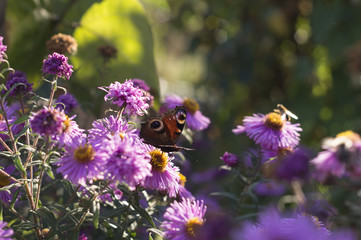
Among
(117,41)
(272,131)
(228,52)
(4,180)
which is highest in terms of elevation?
(228,52)

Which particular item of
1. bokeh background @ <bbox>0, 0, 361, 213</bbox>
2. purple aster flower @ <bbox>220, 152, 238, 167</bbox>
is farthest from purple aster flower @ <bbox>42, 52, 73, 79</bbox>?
purple aster flower @ <bbox>220, 152, 238, 167</bbox>

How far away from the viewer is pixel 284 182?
15.7 inches

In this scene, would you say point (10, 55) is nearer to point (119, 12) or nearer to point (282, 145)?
point (119, 12)

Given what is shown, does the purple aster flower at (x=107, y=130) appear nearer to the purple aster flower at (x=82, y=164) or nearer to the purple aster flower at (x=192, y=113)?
the purple aster flower at (x=82, y=164)

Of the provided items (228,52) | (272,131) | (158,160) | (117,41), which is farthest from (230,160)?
(228,52)

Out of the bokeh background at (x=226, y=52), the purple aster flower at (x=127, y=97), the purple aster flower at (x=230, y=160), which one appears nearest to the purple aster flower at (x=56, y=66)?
the purple aster flower at (x=127, y=97)

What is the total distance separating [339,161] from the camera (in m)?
0.46

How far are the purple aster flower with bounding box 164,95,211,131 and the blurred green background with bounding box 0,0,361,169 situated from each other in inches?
3.2

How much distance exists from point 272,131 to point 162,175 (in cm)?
25

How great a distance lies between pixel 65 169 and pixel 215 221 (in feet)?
0.68

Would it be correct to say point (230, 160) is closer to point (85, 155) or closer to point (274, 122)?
point (274, 122)

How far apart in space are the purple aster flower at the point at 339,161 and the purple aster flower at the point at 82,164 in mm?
250

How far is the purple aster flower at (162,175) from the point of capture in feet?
1.70

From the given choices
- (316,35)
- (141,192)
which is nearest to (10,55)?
(141,192)
